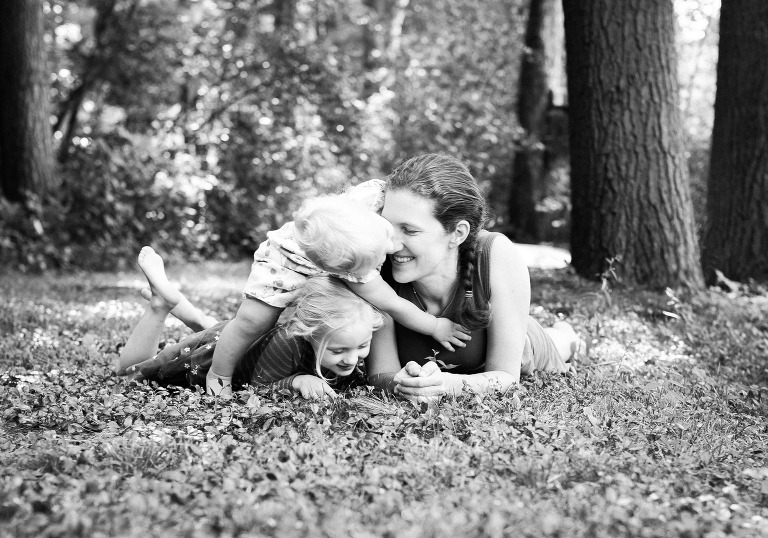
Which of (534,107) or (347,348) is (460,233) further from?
(534,107)

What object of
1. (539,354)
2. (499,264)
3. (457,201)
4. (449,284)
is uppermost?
(457,201)

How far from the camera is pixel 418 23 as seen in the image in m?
24.8

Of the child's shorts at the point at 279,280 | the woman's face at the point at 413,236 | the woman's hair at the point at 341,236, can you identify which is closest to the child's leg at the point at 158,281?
the child's shorts at the point at 279,280

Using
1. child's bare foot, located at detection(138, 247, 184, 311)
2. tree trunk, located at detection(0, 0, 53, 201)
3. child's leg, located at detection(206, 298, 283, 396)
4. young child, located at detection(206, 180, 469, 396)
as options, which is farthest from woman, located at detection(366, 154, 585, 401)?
tree trunk, located at detection(0, 0, 53, 201)

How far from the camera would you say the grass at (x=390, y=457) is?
2.66m

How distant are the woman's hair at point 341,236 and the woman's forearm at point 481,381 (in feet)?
2.17

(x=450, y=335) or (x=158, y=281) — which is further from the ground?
(x=158, y=281)

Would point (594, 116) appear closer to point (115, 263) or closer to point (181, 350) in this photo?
point (181, 350)

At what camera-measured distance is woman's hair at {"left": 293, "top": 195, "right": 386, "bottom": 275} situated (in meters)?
3.79

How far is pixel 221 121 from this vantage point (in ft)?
46.1

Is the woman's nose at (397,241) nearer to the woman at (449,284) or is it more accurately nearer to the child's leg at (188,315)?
the woman at (449,284)

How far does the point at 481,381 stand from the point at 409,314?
468 mm

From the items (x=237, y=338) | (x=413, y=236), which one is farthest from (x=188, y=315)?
(x=413, y=236)

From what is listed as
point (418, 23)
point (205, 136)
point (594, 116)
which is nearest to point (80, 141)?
point (205, 136)
